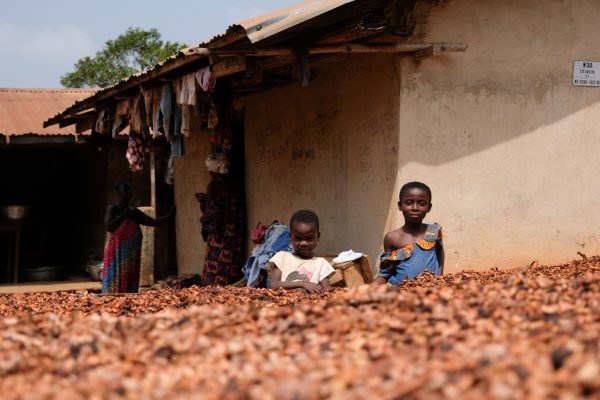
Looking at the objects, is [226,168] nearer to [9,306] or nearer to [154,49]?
[9,306]

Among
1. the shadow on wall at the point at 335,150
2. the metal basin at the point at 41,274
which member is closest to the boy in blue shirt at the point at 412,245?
the shadow on wall at the point at 335,150

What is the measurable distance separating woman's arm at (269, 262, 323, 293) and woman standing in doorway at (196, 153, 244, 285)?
153 inches

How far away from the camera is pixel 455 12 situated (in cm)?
780

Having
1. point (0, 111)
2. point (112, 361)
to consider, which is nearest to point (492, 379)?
point (112, 361)

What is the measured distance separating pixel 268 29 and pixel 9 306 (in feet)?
9.09

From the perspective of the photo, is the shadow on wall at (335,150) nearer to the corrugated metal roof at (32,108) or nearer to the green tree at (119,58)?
the corrugated metal roof at (32,108)

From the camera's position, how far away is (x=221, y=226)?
1057 centimetres

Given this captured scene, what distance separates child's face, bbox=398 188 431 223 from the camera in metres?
6.77

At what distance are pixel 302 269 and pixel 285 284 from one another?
0.94 ft

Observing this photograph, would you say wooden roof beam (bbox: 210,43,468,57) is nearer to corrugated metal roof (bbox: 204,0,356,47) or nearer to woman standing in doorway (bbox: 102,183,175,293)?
corrugated metal roof (bbox: 204,0,356,47)

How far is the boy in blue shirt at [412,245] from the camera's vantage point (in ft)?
22.1

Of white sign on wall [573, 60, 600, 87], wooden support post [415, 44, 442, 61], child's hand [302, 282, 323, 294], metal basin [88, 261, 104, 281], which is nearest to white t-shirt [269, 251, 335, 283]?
child's hand [302, 282, 323, 294]

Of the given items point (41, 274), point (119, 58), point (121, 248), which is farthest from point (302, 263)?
point (119, 58)

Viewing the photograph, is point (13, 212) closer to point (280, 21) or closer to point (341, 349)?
point (280, 21)
